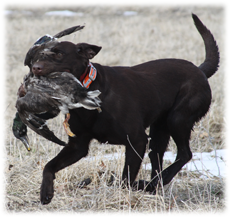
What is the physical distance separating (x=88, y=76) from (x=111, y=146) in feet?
7.08

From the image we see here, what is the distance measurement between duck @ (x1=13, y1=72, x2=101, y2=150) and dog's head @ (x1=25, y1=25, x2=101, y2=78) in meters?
0.10

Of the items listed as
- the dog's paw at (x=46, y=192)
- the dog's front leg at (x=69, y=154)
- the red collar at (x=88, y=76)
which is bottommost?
the dog's paw at (x=46, y=192)

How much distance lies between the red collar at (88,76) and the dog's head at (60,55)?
39 mm

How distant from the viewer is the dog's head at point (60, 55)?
283cm

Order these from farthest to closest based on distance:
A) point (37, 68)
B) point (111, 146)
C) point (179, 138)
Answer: point (111, 146)
point (179, 138)
point (37, 68)

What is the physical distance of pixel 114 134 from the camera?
10.3 ft

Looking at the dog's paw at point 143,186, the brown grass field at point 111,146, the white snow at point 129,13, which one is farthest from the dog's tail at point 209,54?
the white snow at point 129,13

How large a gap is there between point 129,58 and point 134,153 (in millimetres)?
6897

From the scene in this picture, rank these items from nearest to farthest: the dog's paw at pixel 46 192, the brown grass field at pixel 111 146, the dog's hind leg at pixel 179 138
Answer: the dog's paw at pixel 46 192, the brown grass field at pixel 111 146, the dog's hind leg at pixel 179 138

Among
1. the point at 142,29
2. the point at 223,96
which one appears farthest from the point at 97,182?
the point at 142,29

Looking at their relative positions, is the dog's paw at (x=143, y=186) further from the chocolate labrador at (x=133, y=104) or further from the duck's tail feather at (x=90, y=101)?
the duck's tail feather at (x=90, y=101)

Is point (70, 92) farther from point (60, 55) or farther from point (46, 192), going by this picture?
point (46, 192)

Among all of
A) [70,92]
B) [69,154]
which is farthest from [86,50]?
[69,154]

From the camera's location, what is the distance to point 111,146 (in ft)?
16.5
